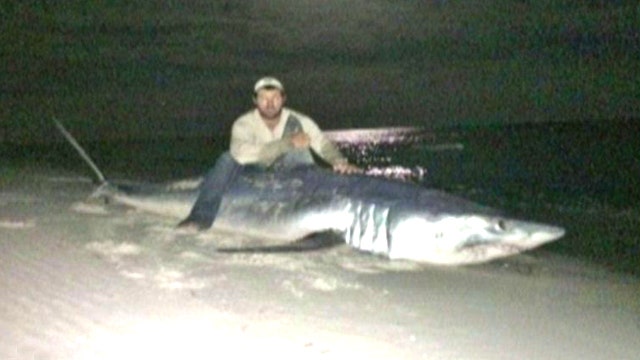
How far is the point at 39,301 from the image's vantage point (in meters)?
5.70

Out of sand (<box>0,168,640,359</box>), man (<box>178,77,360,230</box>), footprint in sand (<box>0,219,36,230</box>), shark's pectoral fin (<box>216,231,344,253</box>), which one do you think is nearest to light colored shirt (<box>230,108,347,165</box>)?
man (<box>178,77,360,230</box>)

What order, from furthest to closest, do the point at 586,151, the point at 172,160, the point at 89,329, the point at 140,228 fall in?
the point at 586,151
the point at 172,160
the point at 140,228
the point at 89,329

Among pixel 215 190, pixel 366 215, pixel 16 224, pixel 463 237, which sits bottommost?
pixel 16 224

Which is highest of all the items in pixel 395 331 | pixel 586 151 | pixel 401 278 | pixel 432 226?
pixel 586 151

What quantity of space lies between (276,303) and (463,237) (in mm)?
2242

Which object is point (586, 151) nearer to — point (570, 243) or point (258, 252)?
point (570, 243)

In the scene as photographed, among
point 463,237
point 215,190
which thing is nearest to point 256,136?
point 215,190

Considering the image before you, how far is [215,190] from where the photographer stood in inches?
375

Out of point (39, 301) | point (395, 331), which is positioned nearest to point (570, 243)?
point (395, 331)

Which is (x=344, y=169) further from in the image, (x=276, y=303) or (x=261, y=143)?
(x=276, y=303)

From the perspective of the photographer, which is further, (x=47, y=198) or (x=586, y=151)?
(x=586, y=151)

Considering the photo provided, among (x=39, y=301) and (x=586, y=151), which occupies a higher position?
(x=586, y=151)

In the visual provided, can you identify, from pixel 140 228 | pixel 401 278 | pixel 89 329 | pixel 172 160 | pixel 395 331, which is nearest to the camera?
pixel 89 329

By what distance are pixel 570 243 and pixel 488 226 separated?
4.71 metres
